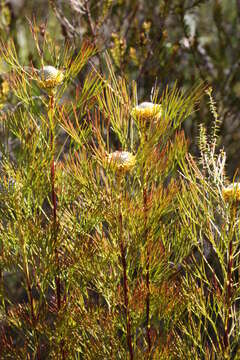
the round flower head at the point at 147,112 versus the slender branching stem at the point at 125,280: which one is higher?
the round flower head at the point at 147,112

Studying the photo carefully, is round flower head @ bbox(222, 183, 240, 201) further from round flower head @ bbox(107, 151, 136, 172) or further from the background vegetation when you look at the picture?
round flower head @ bbox(107, 151, 136, 172)

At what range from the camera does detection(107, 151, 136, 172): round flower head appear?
1.21 metres

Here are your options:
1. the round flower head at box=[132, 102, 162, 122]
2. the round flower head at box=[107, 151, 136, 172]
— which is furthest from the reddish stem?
the round flower head at box=[132, 102, 162, 122]

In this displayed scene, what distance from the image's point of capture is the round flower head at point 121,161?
1208 mm

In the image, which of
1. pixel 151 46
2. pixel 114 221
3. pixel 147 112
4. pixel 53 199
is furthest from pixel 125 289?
pixel 151 46

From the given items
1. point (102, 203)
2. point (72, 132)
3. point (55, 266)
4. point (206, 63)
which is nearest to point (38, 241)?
point (55, 266)

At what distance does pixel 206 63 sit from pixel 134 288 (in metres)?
2.06

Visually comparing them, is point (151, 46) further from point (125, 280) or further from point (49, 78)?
point (125, 280)

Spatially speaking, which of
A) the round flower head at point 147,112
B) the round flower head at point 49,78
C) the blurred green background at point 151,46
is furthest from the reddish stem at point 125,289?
the blurred green background at point 151,46

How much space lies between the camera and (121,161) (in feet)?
4.00

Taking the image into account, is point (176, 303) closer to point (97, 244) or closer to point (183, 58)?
point (97, 244)

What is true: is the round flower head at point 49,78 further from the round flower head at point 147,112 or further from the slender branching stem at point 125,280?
the slender branching stem at point 125,280

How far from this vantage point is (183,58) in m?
3.44

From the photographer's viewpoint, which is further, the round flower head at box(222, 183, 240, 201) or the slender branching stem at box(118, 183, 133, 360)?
the slender branching stem at box(118, 183, 133, 360)
